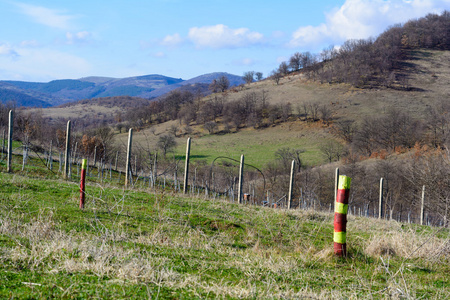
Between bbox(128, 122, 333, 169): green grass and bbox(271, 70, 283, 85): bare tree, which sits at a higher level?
bbox(271, 70, 283, 85): bare tree

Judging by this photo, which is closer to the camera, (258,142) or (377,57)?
(258,142)

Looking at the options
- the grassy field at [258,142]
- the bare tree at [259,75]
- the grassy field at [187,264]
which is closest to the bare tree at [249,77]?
the bare tree at [259,75]

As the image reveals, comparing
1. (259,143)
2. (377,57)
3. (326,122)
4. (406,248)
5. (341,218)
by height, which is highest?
(377,57)

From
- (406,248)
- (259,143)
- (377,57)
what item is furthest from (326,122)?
(406,248)

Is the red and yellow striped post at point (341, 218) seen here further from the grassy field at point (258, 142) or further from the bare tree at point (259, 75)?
the bare tree at point (259, 75)

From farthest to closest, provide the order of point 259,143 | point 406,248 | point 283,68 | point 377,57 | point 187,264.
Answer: point 283,68
point 377,57
point 259,143
point 406,248
point 187,264

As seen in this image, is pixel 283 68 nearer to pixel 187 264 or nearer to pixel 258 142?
pixel 258 142

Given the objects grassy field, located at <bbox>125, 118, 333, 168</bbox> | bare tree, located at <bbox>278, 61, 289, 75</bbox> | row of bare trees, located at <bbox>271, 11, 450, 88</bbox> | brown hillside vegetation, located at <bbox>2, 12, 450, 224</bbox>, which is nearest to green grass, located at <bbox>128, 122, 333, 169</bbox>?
grassy field, located at <bbox>125, 118, 333, 168</bbox>

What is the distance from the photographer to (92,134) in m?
52.4

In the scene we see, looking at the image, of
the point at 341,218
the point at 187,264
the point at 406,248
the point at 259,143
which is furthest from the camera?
the point at 259,143

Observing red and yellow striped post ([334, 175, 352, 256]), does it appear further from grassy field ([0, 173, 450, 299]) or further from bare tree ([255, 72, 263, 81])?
bare tree ([255, 72, 263, 81])

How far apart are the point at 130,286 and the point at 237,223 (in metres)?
4.81

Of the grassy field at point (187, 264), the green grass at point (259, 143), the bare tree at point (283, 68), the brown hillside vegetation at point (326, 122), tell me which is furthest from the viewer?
the bare tree at point (283, 68)

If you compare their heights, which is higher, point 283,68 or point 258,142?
point 283,68
